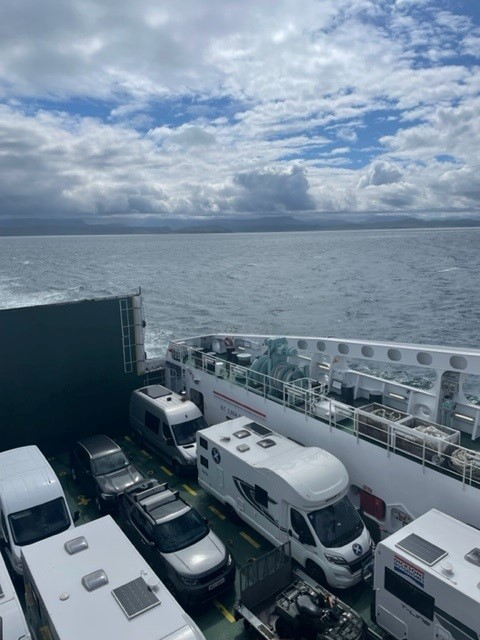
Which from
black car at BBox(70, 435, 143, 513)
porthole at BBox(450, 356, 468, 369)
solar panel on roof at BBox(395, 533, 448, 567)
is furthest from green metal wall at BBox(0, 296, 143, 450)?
solar panel on roof at BBox(395, 533, 448, 567)

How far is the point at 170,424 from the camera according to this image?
17.3m

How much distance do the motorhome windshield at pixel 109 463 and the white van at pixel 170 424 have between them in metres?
1.91

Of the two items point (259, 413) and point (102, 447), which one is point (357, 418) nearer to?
point (259, 413)

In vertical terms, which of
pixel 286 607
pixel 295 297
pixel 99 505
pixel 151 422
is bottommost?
pixel 295 297

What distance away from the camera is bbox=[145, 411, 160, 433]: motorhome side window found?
59.1 ft

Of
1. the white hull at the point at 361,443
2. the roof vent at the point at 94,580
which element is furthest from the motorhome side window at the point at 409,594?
the roof vent at the point at 94,580

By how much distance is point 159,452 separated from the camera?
18.3 meters

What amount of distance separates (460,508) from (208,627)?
657 centimetres

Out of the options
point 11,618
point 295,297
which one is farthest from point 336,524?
point 295,297

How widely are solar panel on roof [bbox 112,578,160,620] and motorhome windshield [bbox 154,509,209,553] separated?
9.47 ft

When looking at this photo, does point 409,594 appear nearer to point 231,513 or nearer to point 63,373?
point 231,513

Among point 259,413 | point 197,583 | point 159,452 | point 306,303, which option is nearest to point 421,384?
point 259,413

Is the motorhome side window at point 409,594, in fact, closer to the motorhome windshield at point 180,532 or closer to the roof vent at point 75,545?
the motorhome windshield at point 180,532

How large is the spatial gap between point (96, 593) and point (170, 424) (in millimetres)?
8822
